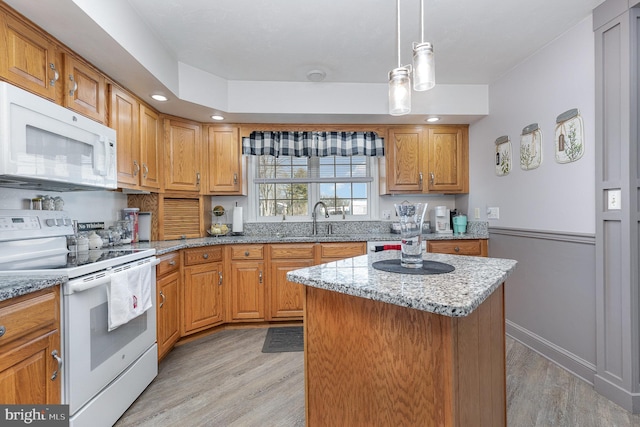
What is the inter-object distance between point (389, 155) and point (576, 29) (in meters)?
1.71

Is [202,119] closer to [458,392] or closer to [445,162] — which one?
[445,162]

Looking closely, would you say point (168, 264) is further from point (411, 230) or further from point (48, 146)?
point (411, 230)

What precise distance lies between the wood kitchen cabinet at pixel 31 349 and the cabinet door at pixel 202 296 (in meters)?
1.26

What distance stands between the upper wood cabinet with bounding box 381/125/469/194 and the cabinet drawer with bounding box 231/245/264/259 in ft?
5.13

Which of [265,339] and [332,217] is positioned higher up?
[332,217]

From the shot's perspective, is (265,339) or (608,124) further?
(265,339)

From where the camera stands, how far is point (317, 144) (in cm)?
316

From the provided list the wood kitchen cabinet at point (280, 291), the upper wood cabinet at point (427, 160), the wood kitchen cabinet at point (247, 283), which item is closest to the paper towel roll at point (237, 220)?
the wood kitchen cabinet at point (247, 283)

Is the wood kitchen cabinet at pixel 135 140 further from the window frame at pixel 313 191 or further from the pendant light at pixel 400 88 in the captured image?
the pendant light at pixel 400 88

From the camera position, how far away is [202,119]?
2.91m

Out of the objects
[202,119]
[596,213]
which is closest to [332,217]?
[202,119]

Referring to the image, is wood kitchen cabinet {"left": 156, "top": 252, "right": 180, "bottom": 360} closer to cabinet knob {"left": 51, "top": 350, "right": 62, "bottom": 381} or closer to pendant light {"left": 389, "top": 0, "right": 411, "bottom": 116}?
cabinet knob {"left": 51, "top": 350, "right": 62, "bottom": 381}

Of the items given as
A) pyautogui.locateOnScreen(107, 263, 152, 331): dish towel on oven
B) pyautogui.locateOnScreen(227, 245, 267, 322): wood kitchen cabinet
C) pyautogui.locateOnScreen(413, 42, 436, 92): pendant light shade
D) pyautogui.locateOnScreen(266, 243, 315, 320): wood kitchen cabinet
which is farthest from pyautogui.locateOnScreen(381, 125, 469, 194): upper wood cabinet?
pyautogui.locateOnScreen(107, 263, 152, 331): dish towel on oven

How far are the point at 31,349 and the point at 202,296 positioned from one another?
149 centimetres
